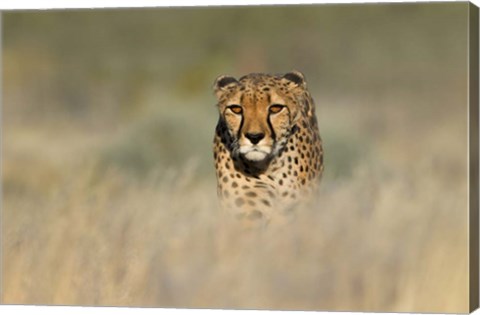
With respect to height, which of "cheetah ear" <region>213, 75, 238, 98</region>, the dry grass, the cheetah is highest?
"cheetah ear" <region>213, 75, 238, 98</region>

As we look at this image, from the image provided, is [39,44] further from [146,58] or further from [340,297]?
[340,297]

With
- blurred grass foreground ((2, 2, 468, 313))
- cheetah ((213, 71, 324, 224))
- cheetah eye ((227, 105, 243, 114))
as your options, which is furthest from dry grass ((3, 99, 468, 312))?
cheetah eye ((227, 105, 243, 114))

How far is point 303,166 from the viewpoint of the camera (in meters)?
11.8

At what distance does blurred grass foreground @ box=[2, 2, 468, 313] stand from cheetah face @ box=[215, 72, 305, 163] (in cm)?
8

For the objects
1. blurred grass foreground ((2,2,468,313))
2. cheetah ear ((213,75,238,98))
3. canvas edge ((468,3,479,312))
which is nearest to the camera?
canvas edge ((468,3,479,312))

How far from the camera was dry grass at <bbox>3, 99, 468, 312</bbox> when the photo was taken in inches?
454

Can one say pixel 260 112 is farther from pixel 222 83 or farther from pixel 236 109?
pixel 222 83

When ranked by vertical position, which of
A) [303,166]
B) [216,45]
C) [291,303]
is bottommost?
[291,303]

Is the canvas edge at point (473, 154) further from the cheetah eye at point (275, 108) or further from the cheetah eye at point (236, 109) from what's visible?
the cheetah eye at point (236, 109)

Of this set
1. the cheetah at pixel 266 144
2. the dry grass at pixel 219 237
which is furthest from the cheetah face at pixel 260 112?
the dry grass at pixel 219 237

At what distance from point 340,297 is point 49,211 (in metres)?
1.91

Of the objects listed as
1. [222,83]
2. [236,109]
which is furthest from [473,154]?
[222,83]

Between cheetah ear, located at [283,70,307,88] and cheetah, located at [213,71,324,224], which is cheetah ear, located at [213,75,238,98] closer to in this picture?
cheetah, located at [213,71,324,224]

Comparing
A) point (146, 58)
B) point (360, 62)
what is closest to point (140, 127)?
point (146, 58)
